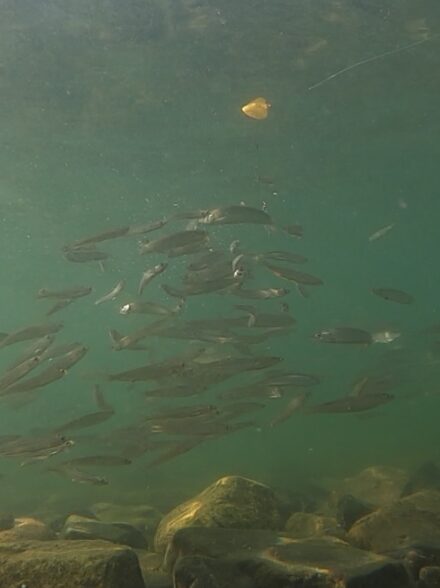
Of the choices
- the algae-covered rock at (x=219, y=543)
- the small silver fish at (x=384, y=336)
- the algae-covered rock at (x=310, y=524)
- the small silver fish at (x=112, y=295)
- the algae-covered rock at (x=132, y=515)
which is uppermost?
the algae-covered rock at (x=219, y=543)

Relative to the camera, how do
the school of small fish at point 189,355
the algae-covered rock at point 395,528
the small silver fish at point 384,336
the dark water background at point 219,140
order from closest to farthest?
1. the algae-covered rock at point 395,528
2. the school of small fish at point 189,355
3. the small silver fish at point 384,336
4. the dark water background at point 219,140

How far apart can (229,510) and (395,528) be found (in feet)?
5.97

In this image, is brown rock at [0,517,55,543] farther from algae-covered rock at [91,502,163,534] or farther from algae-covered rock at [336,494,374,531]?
algae-covered rock at [336,494,374,531]

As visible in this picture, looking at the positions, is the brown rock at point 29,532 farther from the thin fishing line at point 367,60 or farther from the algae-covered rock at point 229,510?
the thin fishing line at point 367,60

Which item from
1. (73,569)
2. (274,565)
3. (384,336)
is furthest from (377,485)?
(73,569)

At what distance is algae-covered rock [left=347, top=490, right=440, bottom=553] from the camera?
5.53 meters

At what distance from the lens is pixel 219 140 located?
23.9m

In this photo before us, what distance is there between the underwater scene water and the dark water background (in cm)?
9

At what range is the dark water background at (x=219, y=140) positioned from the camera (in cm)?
1516

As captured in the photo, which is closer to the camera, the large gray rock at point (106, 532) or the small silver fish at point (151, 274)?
the large gray rock at point (106, 532)

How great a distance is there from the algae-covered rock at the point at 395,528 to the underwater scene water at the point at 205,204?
1330 mm

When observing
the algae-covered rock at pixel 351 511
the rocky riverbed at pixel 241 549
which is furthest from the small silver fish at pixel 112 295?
the algae-covered rock at pixel 351 511

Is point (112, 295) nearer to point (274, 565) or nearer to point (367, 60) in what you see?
point (274, 565)

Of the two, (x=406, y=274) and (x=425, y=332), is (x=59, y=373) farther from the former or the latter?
(x=406, y=274)
